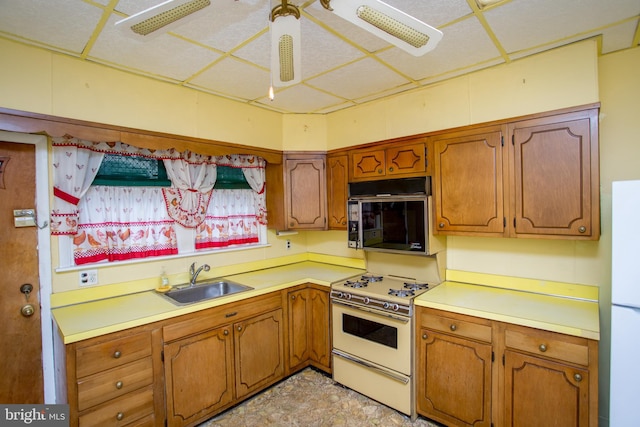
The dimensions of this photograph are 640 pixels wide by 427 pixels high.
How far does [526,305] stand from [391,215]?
113 cm

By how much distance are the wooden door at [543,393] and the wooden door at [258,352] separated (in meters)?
1.72

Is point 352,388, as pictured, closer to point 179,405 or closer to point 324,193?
point 179,405

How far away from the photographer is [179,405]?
6.95 feet

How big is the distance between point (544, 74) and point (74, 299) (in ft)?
11.7

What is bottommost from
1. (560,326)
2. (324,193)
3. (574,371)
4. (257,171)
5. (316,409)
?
(316,409)

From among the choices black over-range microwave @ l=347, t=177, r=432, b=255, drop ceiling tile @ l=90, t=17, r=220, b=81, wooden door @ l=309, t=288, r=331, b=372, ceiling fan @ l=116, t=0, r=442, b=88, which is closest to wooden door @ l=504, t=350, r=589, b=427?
black over-range microwave @ l=347, t=177, r=432, b=255

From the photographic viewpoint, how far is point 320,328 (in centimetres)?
290

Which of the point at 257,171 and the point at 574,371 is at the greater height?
the point at 257,171

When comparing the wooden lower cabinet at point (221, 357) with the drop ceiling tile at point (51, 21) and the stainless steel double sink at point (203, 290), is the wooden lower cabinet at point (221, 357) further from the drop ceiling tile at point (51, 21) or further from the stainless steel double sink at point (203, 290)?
the drop ceiling tile at point (51, 21)

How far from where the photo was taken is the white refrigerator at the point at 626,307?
149cm

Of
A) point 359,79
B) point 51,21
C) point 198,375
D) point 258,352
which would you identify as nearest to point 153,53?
point 51,21

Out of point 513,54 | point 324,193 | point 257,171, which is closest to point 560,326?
point 513,54

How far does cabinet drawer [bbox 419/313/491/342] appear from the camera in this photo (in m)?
2.02

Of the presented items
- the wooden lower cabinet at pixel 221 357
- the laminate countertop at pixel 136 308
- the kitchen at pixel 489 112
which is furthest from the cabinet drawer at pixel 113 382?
the kitchen at pixel 489 112
